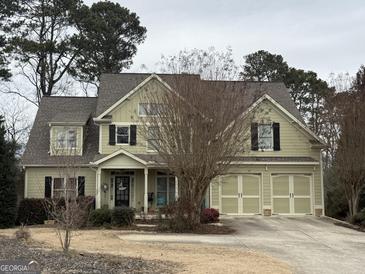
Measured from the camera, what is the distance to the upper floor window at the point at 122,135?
3000 cm

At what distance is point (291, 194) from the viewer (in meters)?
29.5

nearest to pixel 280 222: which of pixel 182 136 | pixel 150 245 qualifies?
pixel 182 136

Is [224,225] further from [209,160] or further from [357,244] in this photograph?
[357,244]

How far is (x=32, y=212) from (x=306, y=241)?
15.0m

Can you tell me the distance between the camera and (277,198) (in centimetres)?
2941

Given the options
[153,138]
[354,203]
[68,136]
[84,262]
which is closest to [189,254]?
[84,262]

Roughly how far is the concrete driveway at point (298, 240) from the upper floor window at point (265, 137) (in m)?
4.46

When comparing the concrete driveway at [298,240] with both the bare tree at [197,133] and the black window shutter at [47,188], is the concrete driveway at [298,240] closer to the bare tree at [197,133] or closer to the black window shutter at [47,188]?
the bare tree at [197,133]

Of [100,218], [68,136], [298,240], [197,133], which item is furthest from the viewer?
[68,136]

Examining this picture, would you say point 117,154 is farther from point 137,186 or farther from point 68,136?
point 68,136

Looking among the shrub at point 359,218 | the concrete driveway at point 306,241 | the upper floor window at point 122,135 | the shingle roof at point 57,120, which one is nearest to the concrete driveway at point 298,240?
the concrete driveway at point 306,241

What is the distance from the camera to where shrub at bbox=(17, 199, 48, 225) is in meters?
27.0

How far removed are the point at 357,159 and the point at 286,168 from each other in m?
4.79

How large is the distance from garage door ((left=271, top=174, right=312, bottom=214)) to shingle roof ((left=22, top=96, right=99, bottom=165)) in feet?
36.1
